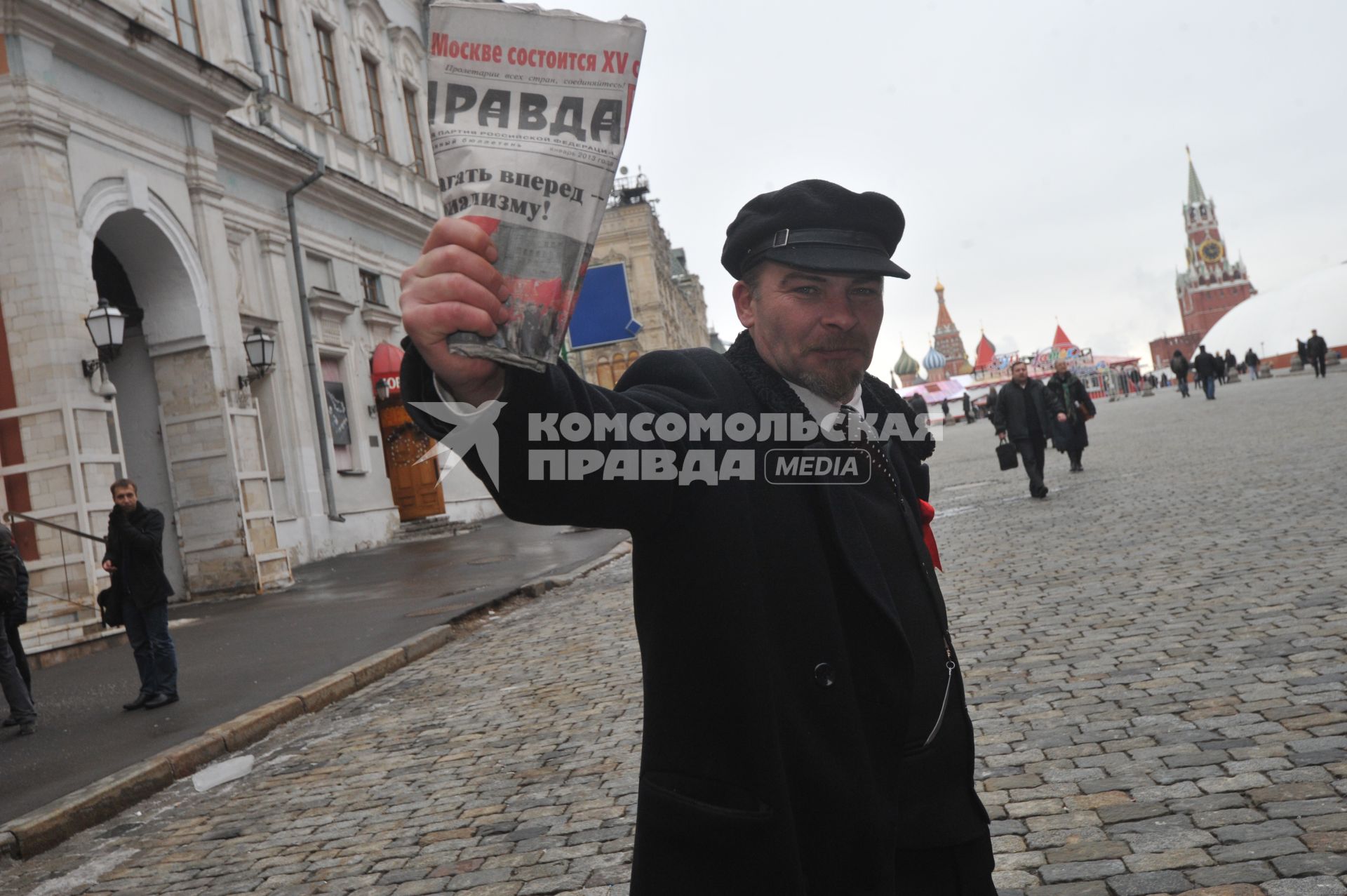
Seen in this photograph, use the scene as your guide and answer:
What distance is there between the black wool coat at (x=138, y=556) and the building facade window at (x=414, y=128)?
66.0 feet

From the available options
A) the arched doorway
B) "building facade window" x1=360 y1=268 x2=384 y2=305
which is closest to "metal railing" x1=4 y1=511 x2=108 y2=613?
the arched doorway

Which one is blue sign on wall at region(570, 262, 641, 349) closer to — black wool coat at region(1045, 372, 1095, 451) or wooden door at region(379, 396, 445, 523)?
wooden door at region(379, 396, 445, 523)

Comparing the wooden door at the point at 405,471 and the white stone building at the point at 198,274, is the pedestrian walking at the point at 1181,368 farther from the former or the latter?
the white stone building at the point at 198,274

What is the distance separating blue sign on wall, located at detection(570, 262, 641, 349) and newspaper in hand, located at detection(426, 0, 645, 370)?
74.5 ft

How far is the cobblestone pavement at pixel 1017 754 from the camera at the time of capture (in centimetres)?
384

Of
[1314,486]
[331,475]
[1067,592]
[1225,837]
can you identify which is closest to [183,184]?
[331,475]

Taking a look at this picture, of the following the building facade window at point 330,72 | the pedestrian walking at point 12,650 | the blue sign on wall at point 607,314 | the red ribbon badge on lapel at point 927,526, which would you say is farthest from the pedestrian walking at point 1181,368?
the red ribbon badge on lapel at point 927,526

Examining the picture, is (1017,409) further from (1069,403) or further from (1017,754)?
(1017,754)

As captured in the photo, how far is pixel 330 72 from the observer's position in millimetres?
24438

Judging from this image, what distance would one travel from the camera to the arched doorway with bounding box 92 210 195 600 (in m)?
16.5

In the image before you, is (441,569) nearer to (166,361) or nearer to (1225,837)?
(166,361)

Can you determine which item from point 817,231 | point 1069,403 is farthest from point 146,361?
point 817,231

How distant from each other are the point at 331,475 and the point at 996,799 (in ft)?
60.9

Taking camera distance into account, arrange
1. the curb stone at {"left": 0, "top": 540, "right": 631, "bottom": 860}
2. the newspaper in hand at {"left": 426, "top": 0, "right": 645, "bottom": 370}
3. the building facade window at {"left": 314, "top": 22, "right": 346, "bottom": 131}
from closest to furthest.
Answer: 1. the newspaper in hand at {"left": 426, "top": 0, "right": 645, "bottom": 370}
2. the curb stone at {"left": 0, "top": 540, "right": 631, "bottom": 860}
3. the building facade window at {"left": 314, "top": 22, "right": 346, "bottom": 131}
